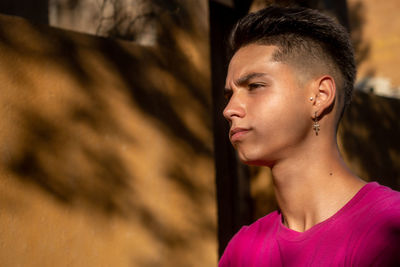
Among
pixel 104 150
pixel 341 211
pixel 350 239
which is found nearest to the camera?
pixel 350 239

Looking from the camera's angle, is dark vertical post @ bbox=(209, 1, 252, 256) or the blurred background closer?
the blurred background

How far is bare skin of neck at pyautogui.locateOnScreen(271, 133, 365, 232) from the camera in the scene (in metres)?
1.65

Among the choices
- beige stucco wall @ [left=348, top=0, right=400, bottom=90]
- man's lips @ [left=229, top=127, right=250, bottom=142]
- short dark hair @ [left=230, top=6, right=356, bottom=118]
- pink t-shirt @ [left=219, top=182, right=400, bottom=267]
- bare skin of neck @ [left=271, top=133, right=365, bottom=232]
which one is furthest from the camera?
beige stucco wall @ [left=348, top=0, right=400, bottom=90]

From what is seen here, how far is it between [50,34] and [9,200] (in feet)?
3.07

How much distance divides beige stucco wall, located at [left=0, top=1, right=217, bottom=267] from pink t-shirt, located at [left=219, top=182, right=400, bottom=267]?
3.85ft

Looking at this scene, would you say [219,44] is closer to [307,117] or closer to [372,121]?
[372,121]

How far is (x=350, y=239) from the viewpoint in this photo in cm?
146

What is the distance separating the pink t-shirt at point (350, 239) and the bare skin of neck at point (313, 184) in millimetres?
48

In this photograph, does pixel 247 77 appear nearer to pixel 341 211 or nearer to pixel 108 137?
pixel 341 211

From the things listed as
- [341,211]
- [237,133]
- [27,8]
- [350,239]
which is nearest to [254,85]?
[237,133]

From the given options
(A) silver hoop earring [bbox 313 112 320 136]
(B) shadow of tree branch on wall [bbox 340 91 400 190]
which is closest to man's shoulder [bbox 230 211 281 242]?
(A) silver hoop earring [bbox 313 112 320 136]

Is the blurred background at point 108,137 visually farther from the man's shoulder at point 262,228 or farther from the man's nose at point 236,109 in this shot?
the man's nose at point 236,109

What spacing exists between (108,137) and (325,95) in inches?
58.9

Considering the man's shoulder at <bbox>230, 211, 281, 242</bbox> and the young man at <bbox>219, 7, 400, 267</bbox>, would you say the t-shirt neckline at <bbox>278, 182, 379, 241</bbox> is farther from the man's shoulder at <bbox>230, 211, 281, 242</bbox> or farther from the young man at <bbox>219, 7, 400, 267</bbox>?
the man's shoulder at <bbox>230, 211, 281, 242</bbox>
